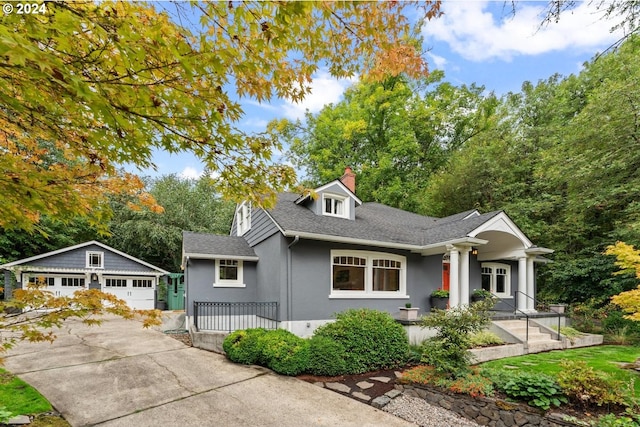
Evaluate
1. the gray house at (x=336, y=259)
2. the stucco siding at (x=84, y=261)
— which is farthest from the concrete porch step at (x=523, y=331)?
the stucco siding at (x=84, y=261)

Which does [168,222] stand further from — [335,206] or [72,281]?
[335,206]

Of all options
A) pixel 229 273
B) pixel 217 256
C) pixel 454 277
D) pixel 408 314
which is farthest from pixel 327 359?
pixel 229 273

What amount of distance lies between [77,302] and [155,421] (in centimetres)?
281

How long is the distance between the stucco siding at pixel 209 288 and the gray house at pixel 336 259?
0.04 meters

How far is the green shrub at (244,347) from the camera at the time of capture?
24.5ft

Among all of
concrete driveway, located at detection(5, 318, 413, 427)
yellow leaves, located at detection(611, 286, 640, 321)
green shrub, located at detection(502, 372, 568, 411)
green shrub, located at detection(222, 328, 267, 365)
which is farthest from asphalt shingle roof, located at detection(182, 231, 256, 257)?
yellow leaves, located at detection(611, 286, 640, 321)

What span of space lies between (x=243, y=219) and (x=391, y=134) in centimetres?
1409

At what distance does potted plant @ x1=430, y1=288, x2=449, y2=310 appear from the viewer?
1146 cm

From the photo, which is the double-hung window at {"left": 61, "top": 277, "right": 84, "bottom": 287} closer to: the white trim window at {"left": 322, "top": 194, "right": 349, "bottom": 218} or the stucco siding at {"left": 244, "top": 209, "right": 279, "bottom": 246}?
the stucco siding at {"left": 244, "top": 209, "right": 279, "bottom": 246}

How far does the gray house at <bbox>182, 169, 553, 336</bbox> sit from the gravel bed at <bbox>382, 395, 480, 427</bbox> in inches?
181

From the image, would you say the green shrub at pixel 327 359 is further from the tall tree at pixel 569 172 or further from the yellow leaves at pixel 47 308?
the tall tree at pixel 569 172

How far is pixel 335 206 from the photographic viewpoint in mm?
Answer: 12078

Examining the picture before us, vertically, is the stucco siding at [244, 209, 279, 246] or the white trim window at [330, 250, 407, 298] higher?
the stucco siding at [244, 209, 279, 246]

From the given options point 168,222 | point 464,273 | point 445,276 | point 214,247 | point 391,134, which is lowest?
point 445,276
